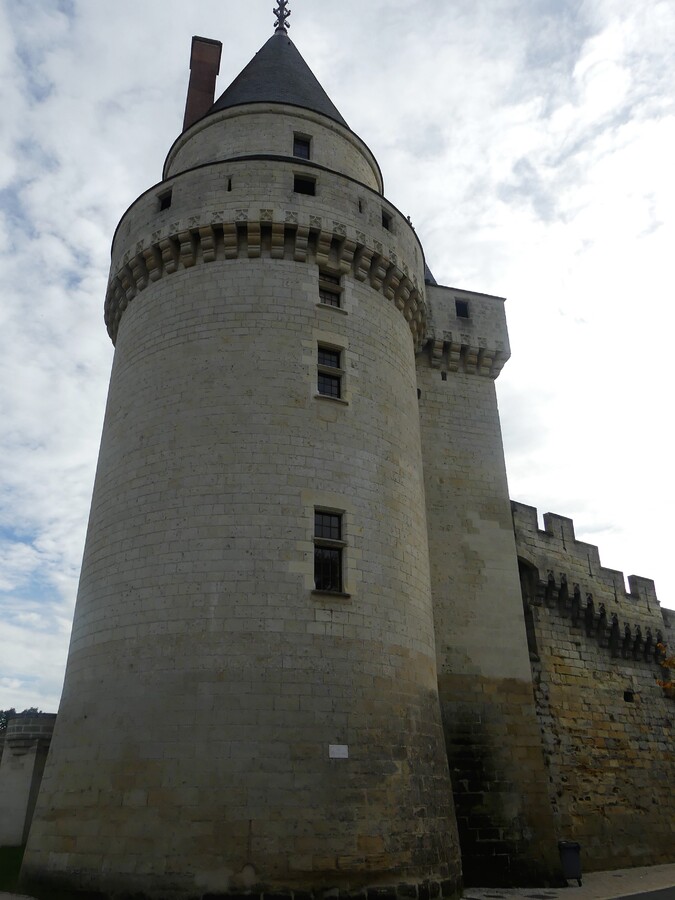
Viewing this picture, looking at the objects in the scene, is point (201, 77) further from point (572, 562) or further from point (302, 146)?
point (572, 562)

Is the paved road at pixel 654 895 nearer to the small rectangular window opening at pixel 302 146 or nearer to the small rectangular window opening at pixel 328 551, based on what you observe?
the small rectangular window opening at pixel 328 551

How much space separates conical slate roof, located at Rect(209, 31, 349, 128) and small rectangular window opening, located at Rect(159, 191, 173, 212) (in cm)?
342

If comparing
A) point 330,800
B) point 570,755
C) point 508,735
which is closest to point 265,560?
point 330,800

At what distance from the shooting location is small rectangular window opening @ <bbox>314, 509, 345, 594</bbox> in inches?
483

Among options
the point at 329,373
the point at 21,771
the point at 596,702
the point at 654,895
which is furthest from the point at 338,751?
the point at 596,702

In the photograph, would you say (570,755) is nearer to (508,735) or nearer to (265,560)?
(508,735)

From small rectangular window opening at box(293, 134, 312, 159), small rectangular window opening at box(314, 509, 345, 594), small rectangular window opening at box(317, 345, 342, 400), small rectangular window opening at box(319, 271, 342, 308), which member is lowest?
small rectangular window opening at box(314, 509, 345, 594)

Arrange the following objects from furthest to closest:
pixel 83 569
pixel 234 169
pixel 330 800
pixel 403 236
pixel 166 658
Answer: pixel 403 236, pixel 234 169, pixel 83 569, pixel 166 658, pixel 330 800

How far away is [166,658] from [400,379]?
25.3 feet

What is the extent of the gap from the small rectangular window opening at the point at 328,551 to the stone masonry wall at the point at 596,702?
A: 7.45 m

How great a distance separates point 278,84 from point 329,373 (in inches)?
372

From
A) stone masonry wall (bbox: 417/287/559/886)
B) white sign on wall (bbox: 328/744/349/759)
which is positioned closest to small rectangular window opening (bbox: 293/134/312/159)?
stone masonry wall (bbox: 417/287/559/886)

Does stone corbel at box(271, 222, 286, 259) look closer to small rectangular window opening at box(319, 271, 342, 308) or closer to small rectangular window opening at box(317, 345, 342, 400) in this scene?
small rectangular window opening at box(319, 271, 342, 308)

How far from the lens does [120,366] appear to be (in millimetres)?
15445
